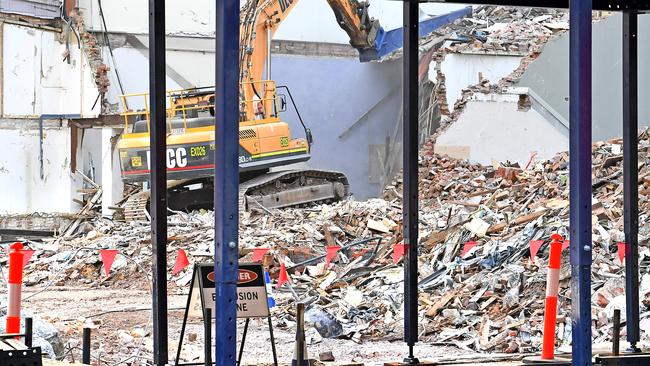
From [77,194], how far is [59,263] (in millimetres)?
11364

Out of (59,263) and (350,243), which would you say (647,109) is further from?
(59,263)

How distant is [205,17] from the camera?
36.4 meters

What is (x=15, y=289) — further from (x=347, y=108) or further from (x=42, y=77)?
(x=347, y=108)

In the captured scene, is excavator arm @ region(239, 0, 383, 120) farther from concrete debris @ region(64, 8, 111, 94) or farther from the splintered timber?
the splintered timber

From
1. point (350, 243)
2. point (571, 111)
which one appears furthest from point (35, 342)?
point (350, 243)

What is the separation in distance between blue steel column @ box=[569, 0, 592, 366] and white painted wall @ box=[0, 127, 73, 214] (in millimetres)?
26769

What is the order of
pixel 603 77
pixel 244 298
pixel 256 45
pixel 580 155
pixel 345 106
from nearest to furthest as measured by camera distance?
pixel 580 155, pixel 244 298, pixel 256 45, pixel 603 77, pixel 345 106

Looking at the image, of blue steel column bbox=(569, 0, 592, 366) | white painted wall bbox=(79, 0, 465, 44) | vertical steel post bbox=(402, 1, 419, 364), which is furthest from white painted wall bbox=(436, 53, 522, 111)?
blue steel column bbox=(569, 0, 592, 366)

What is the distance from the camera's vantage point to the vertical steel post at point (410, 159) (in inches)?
328

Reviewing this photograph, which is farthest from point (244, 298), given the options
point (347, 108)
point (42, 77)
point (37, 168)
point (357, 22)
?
point (347, 108)

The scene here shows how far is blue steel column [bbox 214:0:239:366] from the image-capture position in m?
5.56

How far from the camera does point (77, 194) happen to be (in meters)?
32.2

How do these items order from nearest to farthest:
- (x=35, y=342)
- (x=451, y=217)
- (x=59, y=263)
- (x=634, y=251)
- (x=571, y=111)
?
(x=571, y=111) → (x=634, y=251) → (x=35, y=342) → (x=451, y=217) → (x=59, y=263)

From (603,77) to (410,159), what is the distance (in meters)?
18.6
